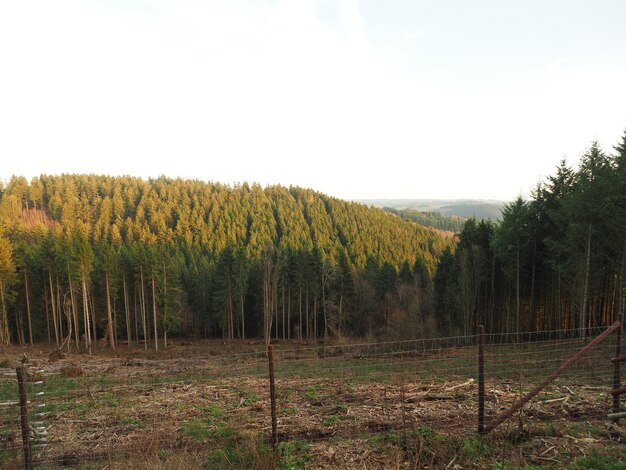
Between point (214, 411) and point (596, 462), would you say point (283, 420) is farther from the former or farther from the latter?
point (596, 462)

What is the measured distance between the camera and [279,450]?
6.10 m

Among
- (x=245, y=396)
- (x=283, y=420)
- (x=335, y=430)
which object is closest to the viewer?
(x=335, y=430)

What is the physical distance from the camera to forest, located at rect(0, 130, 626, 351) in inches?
894

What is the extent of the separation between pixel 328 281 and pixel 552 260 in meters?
31.3

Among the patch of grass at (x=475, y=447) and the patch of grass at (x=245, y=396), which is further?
the patch of grass at (x=245, y=396)

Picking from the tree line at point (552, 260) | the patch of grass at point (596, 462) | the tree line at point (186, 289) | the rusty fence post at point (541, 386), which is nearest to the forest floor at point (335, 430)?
the patch of grass at point (596, 462)

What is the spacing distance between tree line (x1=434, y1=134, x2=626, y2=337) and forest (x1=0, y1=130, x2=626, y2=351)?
0.12 meters

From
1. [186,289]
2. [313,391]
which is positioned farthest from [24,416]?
[186,289]

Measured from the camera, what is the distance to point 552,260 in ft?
81.8

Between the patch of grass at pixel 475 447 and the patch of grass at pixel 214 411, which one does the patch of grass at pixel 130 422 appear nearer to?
the patch of grass at pixel 214 411

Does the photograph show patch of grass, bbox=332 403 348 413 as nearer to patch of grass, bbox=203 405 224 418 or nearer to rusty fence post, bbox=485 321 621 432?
patch of grass, bbox=203 405 224 418

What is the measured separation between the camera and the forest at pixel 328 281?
22.7 meters

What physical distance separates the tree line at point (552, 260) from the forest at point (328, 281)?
115mm

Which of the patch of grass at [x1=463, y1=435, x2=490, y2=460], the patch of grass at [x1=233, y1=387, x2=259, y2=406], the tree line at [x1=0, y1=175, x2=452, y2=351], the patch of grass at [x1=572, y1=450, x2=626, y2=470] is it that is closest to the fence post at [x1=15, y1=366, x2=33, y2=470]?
the patch of grass at [x1=233, y1=387, x2=259, y2=406]
